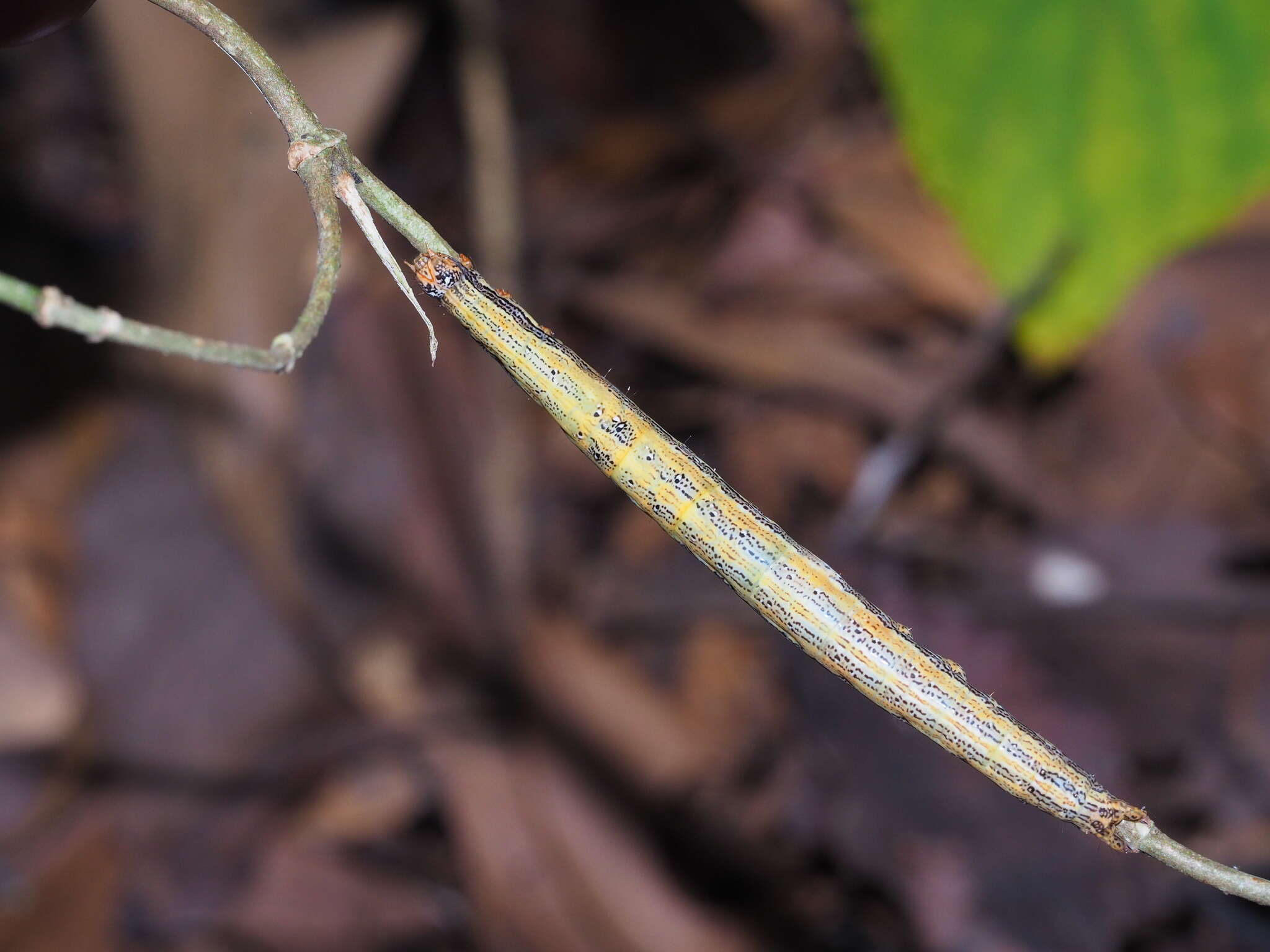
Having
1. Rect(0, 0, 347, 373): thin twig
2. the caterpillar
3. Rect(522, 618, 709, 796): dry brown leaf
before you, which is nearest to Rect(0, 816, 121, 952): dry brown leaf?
Rect(522, 618, 709, 796): dry brown leaf

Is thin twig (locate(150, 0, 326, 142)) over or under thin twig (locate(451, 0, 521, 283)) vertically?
under

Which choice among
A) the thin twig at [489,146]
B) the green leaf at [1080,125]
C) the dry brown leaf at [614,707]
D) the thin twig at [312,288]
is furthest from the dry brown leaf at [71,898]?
the green leaf at [1080,125]

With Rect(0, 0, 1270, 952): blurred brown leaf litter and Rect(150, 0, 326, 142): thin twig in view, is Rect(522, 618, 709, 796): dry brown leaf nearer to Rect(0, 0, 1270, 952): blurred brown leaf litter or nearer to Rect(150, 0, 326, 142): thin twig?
Rect(0, 0, 1270, 952): blurred brown leaf litter

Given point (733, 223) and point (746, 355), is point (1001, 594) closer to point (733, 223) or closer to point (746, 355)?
point (746, 355)

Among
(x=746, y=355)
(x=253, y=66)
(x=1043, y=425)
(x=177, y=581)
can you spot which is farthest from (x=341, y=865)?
(x=253, y=66)

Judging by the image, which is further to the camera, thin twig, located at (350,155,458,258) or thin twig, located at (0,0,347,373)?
thin twig, located at (350,155,458,258)

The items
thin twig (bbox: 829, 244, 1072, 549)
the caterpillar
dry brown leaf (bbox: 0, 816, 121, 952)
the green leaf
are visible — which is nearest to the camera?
the caterpillar
